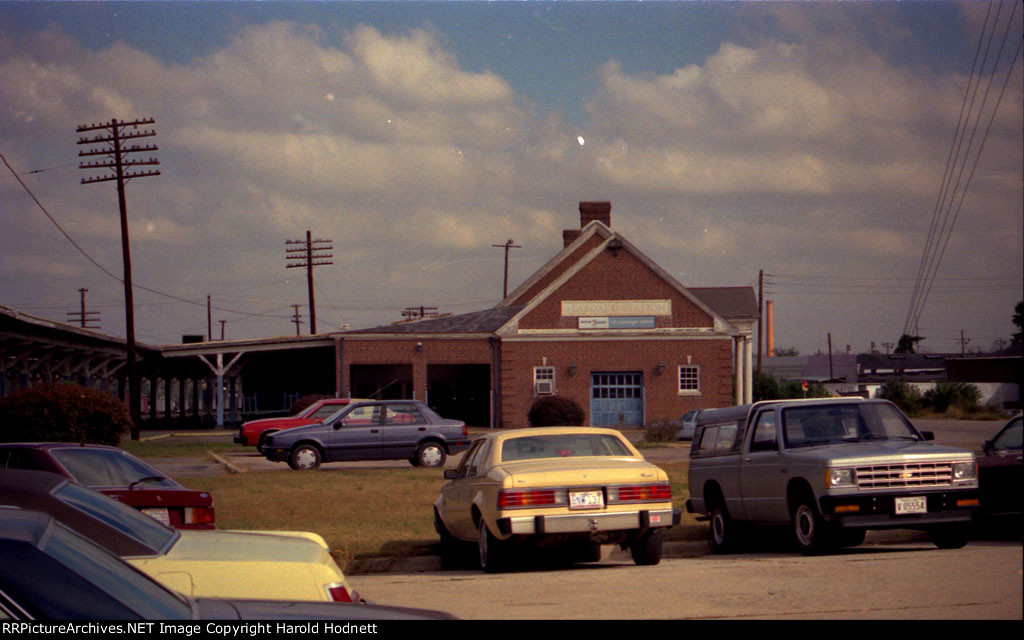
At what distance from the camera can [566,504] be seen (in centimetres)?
1046

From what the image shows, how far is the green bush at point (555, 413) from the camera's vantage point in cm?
3753

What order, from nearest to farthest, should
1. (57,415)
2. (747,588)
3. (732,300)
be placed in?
1. (747,588)
2. (57,415)
3. (732,300)

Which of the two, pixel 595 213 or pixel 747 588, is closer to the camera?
pixel 747 588

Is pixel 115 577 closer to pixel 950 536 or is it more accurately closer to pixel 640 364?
pixel 950 536

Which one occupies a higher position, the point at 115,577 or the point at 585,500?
the point at 115,577

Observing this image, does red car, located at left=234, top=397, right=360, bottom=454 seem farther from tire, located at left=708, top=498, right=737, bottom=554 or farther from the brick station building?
the brick station building

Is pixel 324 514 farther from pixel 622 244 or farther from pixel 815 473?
pixel 622 244

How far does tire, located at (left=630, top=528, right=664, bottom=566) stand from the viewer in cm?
1105

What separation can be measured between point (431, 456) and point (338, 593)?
1800 centimetres

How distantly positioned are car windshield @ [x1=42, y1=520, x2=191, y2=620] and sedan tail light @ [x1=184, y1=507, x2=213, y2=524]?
5595 millimetres

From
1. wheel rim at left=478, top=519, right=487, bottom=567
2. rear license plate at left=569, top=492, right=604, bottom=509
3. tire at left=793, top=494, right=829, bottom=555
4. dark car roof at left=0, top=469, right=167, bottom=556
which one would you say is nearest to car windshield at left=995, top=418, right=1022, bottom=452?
tire at left=793, top=494, right=829, bottom=555

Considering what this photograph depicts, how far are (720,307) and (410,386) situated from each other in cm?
2973

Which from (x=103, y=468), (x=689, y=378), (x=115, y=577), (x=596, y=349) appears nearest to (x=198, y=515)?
(x=103, y=468)
